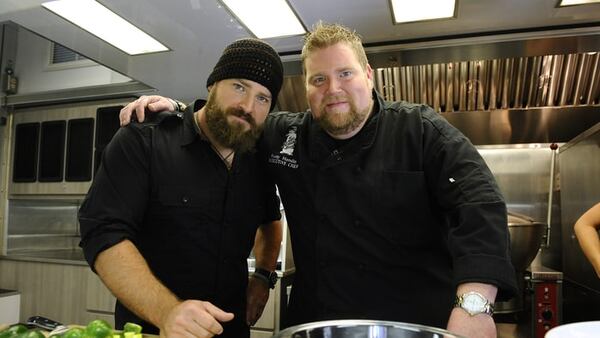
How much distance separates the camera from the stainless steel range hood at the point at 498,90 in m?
2.40

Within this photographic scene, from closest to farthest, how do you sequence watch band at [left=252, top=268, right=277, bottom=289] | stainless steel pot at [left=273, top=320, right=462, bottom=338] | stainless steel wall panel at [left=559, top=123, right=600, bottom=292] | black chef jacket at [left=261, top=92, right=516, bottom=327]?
stainless steel pot at [left=273, top=320, right=462, bottom=338]
black chef jacket at [left=261, top=92, right=516, bottom=327]
watch band at [left=252, top=268, right=277, bottom=289]
stainless steel wall panel at [left=559, top=123, right=600, bottom=292]

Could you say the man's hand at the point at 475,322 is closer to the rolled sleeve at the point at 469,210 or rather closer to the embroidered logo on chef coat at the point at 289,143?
the rolled sleeve at the point at 469,210

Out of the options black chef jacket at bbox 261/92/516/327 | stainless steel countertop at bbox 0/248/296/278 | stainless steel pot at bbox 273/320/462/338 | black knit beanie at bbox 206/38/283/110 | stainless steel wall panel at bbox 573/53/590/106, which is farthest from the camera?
stainless steel countertop at bbox 0/248/296/278

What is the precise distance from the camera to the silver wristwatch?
0.84 m

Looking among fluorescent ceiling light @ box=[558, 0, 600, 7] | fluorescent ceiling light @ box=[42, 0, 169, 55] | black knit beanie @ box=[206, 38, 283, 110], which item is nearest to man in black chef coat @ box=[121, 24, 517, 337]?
black knit beanie @ box=[206, 38, 283, 110]

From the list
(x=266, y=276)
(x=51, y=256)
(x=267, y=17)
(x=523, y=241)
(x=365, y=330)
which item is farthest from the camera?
(x=51, y=256)

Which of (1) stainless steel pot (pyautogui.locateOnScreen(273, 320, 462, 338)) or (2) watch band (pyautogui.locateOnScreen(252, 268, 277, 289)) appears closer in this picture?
(1) stainless steel pot (pyautogui.locateOnScreen(273, 320, 462, 338))

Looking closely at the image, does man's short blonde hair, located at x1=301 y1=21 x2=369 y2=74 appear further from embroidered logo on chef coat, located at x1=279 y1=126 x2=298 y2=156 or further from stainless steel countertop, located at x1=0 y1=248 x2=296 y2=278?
stainless steel countertop, located at x1=0 y1=248 x2=296 y2=278

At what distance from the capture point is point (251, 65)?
4.24ft

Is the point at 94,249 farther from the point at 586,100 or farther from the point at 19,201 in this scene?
the point at 19,201

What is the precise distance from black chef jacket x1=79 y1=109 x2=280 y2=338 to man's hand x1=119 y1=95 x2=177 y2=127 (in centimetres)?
3

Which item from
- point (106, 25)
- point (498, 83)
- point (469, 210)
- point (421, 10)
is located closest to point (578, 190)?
point (498, 83)

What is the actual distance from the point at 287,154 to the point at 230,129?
0.19 metres

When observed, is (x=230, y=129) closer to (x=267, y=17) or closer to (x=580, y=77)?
(x=267, y=17)
